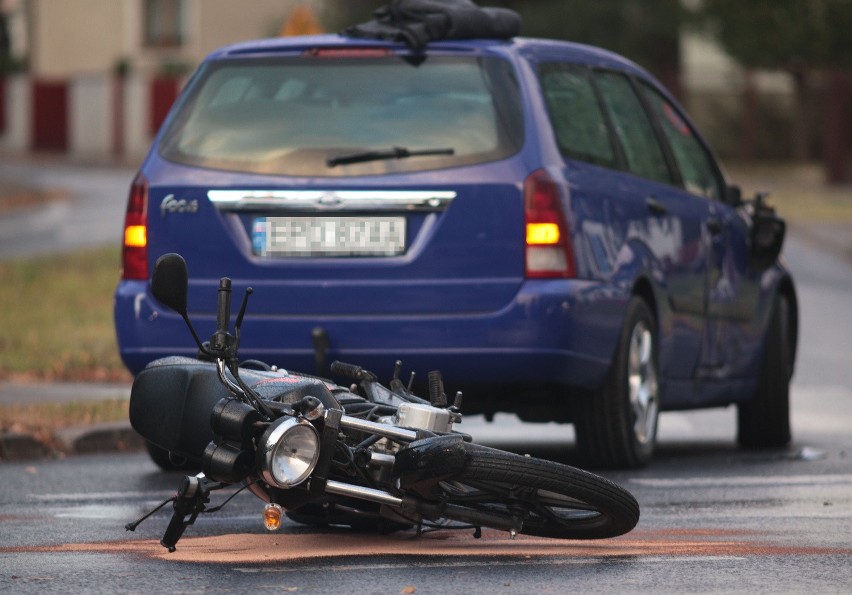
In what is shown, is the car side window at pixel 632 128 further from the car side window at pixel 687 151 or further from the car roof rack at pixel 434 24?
the car roof rack at pixel 434 24

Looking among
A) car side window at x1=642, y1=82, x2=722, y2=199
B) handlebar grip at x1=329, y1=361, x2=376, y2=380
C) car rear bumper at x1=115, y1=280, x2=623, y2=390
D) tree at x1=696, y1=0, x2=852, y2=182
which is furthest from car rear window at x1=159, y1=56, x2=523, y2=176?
tree at x1=696, y1=0, x2=852, y2=182

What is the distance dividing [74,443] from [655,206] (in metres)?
2.93

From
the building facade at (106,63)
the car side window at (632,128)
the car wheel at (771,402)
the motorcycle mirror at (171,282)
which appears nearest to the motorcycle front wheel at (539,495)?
the motorcycle mirror at (171,282)

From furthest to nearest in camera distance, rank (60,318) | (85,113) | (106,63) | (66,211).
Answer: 1. (106,63)
2. (85,113)
3. (66,211)
4. (60,318)

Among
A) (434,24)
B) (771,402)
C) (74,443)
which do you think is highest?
(434,24)

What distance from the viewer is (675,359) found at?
30.1 ft

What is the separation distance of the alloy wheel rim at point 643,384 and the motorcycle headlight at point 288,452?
110 inches

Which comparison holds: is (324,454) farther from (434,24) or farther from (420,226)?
(434,24)

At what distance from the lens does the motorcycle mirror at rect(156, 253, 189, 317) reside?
6074mm

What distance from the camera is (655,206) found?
8.93 meters

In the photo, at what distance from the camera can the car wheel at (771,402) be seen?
33.4 ft

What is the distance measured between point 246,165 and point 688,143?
8.74 feet

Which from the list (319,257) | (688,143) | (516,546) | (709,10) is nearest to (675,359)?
(688,143)

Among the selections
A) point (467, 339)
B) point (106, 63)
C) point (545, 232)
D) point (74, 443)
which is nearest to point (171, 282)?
point (467, 339)
